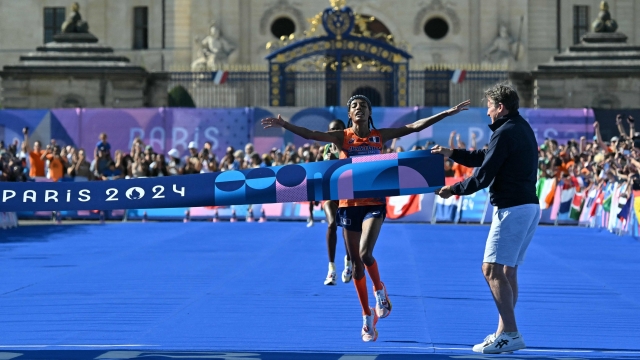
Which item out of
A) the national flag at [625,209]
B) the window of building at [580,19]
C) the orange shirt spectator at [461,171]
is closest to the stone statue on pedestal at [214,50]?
the window of building at [580,19]

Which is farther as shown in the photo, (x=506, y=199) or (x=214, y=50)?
(x=214, y=50)

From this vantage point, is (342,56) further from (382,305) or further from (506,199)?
(506,199)

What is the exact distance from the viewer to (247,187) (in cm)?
1070

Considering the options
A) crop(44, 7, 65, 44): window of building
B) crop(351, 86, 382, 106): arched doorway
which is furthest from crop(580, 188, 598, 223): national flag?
crop(44, 7, 65, 44): window of building

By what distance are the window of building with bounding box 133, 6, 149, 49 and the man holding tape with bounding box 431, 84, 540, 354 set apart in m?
53.3

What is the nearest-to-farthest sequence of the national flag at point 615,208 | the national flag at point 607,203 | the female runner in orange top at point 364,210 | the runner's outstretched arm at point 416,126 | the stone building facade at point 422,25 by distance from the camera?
1. the female runner in orange top at point 364,210
2. the runner's outstretched arm at point 416,126
3. the national flag at point 615,208
4. the national flag at point 607,203
5. the stone building facade at point 422,25

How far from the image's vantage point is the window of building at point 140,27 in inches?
2413

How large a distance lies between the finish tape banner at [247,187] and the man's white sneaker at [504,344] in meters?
1.72

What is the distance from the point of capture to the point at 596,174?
2581 cm

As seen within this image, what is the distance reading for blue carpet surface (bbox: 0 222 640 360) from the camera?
9758mm

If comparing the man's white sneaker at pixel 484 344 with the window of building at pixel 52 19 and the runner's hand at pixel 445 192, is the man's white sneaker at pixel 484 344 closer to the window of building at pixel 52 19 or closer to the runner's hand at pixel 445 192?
the runner's hand at pixel 445 192

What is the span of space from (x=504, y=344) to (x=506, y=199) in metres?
1.12

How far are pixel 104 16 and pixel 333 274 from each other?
49.3m

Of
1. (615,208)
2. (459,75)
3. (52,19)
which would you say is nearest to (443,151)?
(615,208)
